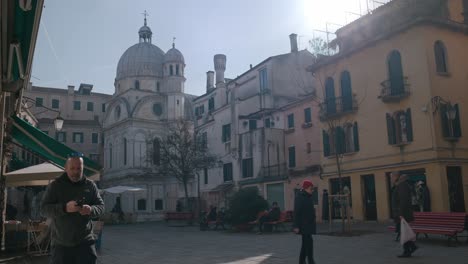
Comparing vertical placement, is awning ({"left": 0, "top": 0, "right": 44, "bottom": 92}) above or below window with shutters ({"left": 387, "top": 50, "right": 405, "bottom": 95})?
below

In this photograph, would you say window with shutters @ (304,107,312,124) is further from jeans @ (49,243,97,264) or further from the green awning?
jeans @ (49,243,97,264)

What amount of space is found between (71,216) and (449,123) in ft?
71.1

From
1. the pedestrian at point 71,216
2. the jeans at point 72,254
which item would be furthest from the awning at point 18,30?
the jeans at point 72,254

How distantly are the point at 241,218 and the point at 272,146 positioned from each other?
42.1 ft

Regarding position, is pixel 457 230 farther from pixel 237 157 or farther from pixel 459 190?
pixel 237 157

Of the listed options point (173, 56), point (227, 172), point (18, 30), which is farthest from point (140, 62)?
point (18, 30)

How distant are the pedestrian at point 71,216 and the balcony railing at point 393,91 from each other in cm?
2099

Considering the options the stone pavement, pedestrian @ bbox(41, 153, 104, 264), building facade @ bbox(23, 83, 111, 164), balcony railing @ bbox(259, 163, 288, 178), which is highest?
building facade @ bbox(23, 83, 111, 164)

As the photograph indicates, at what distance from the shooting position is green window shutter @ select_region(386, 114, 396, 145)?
2423 centimetres

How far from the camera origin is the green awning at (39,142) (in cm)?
1197

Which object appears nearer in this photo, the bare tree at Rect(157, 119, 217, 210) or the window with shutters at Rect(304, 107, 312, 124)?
the window with shutters at Rect(304, 107, 312, 124)

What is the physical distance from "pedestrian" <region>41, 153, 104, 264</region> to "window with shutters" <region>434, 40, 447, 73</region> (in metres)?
21.9

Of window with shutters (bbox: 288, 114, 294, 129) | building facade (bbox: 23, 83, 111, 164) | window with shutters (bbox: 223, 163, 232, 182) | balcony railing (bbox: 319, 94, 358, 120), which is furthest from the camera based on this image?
building facade (bbox: 23, 83, 111, 164)

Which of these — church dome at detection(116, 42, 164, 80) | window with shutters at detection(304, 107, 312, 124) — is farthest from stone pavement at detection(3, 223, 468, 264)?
church dome at detection(116, 42, 164, 80)
